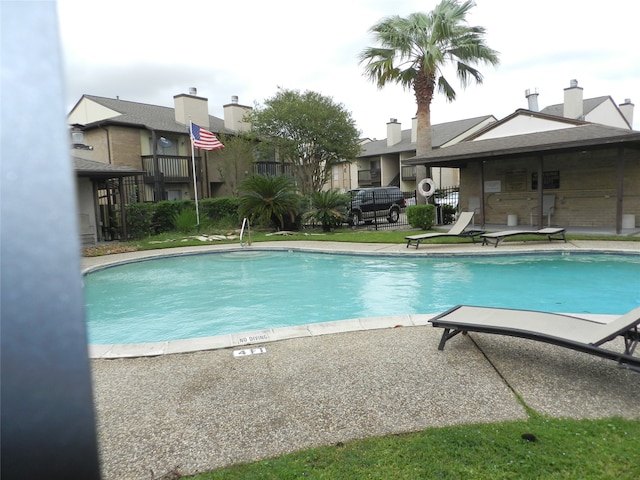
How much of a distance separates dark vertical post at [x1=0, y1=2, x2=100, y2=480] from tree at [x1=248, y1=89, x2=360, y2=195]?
25327 mm

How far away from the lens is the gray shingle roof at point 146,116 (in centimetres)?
2380

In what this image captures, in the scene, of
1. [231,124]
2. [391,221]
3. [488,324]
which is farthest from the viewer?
[231,124]

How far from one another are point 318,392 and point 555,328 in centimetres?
229

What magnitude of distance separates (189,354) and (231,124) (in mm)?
25690

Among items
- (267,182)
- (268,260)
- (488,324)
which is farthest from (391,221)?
(488,324)

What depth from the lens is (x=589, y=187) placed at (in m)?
16.0

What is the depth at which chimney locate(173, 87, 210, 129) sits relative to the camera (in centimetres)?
2638

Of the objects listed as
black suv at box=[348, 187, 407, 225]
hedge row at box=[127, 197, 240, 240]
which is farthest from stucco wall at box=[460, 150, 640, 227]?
hedge row at box=[127, 197, 240, 240]

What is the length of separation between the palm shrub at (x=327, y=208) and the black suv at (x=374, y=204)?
55.6 inches

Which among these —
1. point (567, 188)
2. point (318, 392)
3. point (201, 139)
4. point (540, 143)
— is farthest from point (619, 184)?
point (201, 139)

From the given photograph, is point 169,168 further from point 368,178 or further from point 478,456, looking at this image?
point 478,456

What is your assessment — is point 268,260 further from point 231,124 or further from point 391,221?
point 231,124

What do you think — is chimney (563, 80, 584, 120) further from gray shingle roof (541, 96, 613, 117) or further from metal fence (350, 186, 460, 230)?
metal fence (350, 186, 460, 230)

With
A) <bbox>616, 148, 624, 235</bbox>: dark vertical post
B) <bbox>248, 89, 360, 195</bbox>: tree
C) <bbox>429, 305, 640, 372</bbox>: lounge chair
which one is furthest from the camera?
<bbox>248, 89, 360, 195</bbox>: tree
